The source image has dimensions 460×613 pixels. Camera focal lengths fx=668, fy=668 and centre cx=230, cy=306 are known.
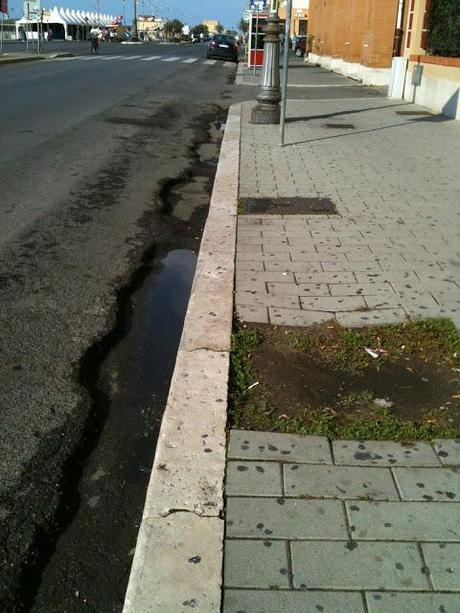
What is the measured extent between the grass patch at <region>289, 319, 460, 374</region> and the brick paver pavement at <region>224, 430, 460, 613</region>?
34.4 inches

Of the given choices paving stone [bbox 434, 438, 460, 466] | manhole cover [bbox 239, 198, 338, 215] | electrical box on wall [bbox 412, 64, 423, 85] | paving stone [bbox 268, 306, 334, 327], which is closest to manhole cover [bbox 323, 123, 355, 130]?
electrical box on wall [bbox 412, 64, 423, 85]

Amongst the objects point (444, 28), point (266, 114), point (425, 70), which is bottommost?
point (266, 114)

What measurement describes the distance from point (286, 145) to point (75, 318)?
754 centimetres

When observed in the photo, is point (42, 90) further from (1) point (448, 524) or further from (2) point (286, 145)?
(1) point (448, 524)

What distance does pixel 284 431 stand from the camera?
320cm

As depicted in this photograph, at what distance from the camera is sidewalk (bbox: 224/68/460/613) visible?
92.6 inches

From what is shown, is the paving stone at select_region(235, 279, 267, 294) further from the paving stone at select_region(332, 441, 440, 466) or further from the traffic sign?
the traffic sign

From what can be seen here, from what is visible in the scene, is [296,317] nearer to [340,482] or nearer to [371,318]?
[371,318]

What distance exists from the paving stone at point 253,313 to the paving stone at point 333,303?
306 mm

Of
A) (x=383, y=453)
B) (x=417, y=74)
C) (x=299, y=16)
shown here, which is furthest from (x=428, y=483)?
(x=299, y=16)

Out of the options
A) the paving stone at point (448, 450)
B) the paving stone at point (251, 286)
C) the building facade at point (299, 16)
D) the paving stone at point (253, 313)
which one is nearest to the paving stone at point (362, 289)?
the paving stone at point (251, 286)

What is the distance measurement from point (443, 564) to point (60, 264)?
408 centimetres

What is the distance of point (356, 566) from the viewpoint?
7.89 ft

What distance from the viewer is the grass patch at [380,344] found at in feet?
12.9
